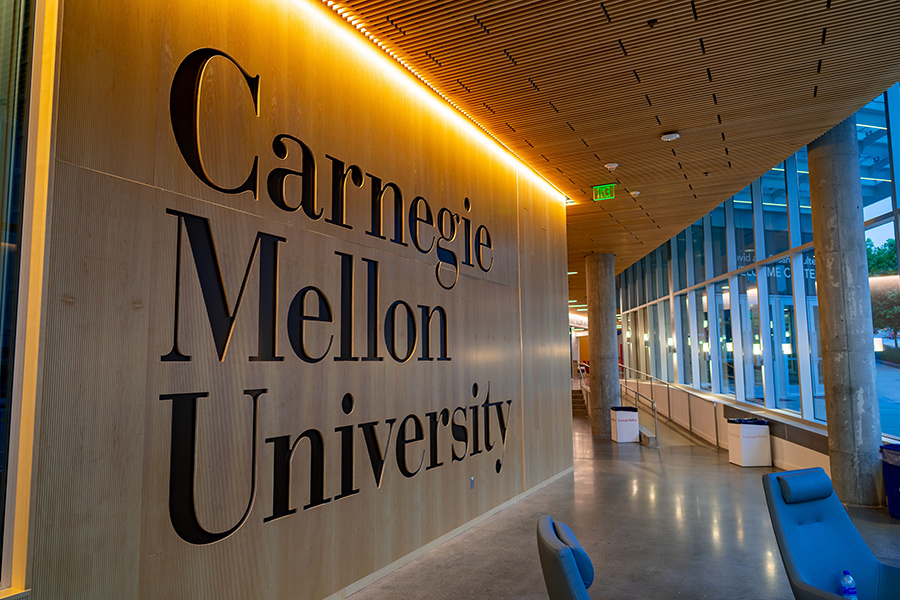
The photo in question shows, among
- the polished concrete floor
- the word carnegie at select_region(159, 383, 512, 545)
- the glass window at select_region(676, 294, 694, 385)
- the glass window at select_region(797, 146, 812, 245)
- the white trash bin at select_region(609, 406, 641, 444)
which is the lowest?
the polished concrete floor

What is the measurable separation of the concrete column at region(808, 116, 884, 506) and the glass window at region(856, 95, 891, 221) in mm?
178

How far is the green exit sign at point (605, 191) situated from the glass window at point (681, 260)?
6728 mm

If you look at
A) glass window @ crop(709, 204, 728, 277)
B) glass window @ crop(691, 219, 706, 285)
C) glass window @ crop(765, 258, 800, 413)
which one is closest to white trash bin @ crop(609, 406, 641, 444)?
glass window @ crop(765, 258, 800, 413)

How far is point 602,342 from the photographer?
13906 mm

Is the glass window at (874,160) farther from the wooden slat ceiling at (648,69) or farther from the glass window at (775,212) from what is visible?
the glass window at (775,212)

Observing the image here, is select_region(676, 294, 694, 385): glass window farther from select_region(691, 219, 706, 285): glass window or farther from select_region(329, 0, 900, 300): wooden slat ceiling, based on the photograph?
select_region(329, 0, 900, 300): wooden slat ceiling

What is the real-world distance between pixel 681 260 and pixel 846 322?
8.80m

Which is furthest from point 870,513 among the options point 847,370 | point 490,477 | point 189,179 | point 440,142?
point 189,179

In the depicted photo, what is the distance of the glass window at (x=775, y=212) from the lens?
9336 mm

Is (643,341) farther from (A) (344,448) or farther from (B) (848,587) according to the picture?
(B) (848,587)

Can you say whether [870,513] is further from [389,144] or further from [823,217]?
[389,144]

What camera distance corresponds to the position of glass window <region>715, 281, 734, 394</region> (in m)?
12.2

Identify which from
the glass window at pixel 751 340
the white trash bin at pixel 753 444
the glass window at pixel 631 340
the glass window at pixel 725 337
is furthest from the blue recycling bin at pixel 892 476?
the glass window at pixel 631 340

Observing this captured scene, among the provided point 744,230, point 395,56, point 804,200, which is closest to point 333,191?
point 395,56
